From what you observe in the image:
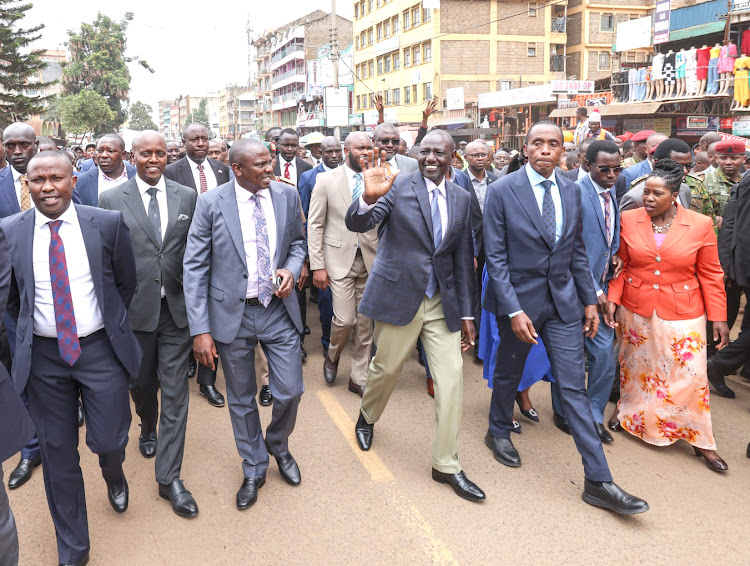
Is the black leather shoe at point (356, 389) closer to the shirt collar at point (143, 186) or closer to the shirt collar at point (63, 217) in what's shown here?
the shirt collar at point (143, 186)

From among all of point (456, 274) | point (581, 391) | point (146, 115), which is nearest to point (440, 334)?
point (456, 274)

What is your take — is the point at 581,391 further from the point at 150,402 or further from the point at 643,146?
the point at 643,146

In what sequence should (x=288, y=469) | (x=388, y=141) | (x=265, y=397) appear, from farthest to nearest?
1. (x=388, y=141)
2. (x=265, y=397)
3. (x=288, y=469)

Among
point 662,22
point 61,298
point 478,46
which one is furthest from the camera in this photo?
point 478,46

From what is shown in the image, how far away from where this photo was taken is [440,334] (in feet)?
13.3

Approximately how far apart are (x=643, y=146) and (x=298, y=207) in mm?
5640

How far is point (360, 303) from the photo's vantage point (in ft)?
13.8

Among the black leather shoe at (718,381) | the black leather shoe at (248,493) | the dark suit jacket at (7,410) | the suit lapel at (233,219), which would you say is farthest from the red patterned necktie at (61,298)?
the black leather shoe at (718,381)

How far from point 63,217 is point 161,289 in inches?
34.8

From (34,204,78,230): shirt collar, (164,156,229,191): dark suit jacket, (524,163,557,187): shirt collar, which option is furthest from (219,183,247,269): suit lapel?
(164,156,229,191): dark suit jacket

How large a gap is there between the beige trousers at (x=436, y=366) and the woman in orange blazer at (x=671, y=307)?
135cm

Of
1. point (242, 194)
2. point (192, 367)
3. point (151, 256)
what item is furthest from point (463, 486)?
point (192, 367)

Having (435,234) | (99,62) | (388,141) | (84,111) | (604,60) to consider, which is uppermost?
(99,62)

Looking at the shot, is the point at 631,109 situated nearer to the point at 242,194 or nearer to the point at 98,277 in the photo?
the point at 242,194
